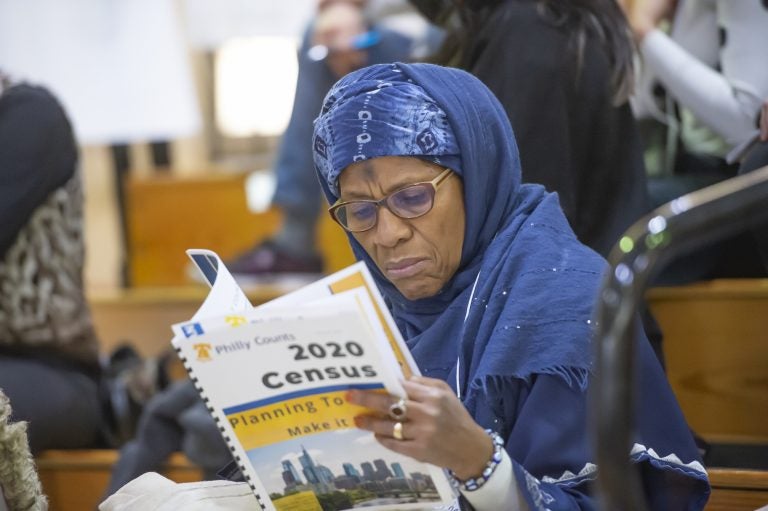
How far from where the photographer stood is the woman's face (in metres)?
1.50

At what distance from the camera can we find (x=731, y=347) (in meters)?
2.27

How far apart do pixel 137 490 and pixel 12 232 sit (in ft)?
3.75

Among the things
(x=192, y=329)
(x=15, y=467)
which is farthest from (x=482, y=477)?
(x=15, y=467)

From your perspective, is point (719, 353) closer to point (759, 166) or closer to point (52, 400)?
point (759, 166)

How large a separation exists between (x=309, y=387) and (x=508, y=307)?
35 centimetres

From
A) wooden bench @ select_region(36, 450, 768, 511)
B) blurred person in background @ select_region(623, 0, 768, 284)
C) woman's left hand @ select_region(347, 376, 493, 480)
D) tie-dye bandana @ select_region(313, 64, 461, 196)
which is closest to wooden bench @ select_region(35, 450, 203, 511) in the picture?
wooden bench @ select_region(36, 450, 768, 511)

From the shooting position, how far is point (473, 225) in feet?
4.99

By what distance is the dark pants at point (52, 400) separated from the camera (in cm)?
242

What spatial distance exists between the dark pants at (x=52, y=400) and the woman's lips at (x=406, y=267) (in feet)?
3.71

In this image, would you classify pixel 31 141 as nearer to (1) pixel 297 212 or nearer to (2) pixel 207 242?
(1) pixel 297 212

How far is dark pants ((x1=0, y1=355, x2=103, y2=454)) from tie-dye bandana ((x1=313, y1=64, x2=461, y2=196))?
1141mm

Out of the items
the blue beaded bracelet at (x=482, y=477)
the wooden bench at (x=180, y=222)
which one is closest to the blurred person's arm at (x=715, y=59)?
the blue beaded bracelet at (x=482, y=477)

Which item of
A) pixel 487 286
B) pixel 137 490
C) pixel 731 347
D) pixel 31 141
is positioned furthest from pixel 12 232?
pixel 731 347

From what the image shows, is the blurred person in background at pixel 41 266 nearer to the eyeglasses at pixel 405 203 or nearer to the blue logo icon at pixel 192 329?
the eyeglasses at pixel 405 203
